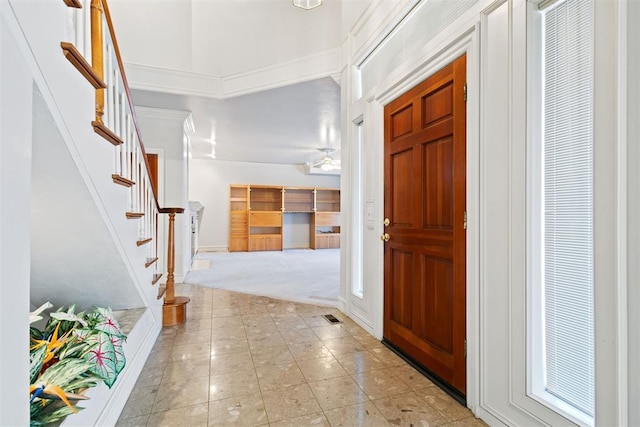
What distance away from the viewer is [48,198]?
1357 millimetres

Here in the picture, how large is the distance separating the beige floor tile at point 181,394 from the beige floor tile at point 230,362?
0.13 meters

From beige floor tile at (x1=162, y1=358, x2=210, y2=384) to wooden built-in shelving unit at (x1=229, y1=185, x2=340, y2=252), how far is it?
658 cm

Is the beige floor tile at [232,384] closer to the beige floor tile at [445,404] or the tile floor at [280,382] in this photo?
the tile floor at [280,382]

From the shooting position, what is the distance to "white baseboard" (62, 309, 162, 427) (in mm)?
1289

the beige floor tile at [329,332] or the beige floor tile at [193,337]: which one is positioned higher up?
the beige floor tile at [329,332]

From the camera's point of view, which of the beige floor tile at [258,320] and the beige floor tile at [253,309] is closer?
the beige floor tile at [258,320]

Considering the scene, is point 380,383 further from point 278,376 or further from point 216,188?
point 216,188

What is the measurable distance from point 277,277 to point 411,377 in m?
3.37

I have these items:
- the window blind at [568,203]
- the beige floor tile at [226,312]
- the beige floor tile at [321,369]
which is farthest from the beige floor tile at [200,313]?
the window blind at [568,203]

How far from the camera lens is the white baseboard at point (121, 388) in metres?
1.29

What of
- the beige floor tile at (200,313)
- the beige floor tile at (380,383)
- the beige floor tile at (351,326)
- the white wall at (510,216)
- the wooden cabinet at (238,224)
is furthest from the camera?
the wooden cabinet at (238,224)

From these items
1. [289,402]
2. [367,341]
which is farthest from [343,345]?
[289,402]

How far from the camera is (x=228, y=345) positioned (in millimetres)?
2430

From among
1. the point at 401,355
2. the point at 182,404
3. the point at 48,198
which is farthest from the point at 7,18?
the point at 401,355
